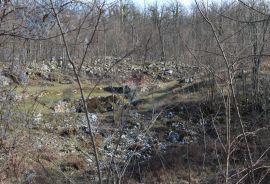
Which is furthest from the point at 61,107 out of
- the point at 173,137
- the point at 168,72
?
the point at 168,72

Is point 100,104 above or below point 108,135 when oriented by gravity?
below

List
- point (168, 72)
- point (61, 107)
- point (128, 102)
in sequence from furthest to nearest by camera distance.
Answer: point (168, 72) < point (61, 107) < point (128, 102)

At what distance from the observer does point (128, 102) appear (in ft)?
7.90

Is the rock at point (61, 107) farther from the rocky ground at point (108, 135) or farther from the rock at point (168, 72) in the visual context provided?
the rock at point (168, 72)

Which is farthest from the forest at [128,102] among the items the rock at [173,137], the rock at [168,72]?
the rock at [168,72]

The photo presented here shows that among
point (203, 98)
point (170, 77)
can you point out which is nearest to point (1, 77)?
point (203, 98)

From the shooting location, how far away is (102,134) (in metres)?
13.7

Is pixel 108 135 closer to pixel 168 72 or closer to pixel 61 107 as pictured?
pixel 61 107

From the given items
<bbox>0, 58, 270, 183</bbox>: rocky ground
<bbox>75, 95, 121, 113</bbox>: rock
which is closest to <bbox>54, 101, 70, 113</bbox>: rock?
<bbox>0, 58, 270, 183</bbox>: rocky ground

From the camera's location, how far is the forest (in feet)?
7.71

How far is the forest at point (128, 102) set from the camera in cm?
235

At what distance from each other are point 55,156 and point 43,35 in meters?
8.27

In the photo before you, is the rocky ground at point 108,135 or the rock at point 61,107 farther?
the rock at point 61,107

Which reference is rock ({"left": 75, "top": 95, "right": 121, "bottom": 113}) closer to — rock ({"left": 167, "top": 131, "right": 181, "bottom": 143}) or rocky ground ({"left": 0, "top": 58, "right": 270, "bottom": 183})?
rocky ground ({"left": 0, "top": 58, "right": 270, "bottom": 183})
